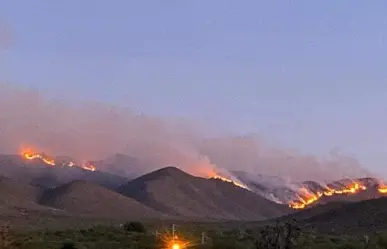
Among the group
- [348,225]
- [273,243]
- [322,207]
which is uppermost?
[322,207]

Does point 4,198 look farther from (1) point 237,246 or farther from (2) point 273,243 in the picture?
(2) point 273,243

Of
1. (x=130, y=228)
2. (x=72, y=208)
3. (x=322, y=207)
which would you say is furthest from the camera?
(x=72, y=208)

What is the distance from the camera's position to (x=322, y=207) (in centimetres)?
17575

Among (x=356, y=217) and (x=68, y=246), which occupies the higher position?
(x=356, y=217)

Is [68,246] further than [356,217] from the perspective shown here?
No

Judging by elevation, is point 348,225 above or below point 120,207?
below

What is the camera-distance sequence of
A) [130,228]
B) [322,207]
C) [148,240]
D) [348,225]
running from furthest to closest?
[322,207] < [348,225] < [130,228] < [148,240]

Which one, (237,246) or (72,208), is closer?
(237,246)

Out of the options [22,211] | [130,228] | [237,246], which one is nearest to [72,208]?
[22,211]

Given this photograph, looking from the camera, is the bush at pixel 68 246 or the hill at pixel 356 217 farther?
the hill at pixel 356 217

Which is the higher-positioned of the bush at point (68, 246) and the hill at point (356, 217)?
the hill at point (356, 217)

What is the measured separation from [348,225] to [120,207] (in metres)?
93.1

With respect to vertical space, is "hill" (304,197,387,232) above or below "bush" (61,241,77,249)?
above

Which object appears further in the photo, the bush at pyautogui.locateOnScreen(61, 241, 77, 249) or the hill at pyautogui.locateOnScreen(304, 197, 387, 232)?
the hill at pyautogui.locateOnScreen(304, 197, 387, 232)
